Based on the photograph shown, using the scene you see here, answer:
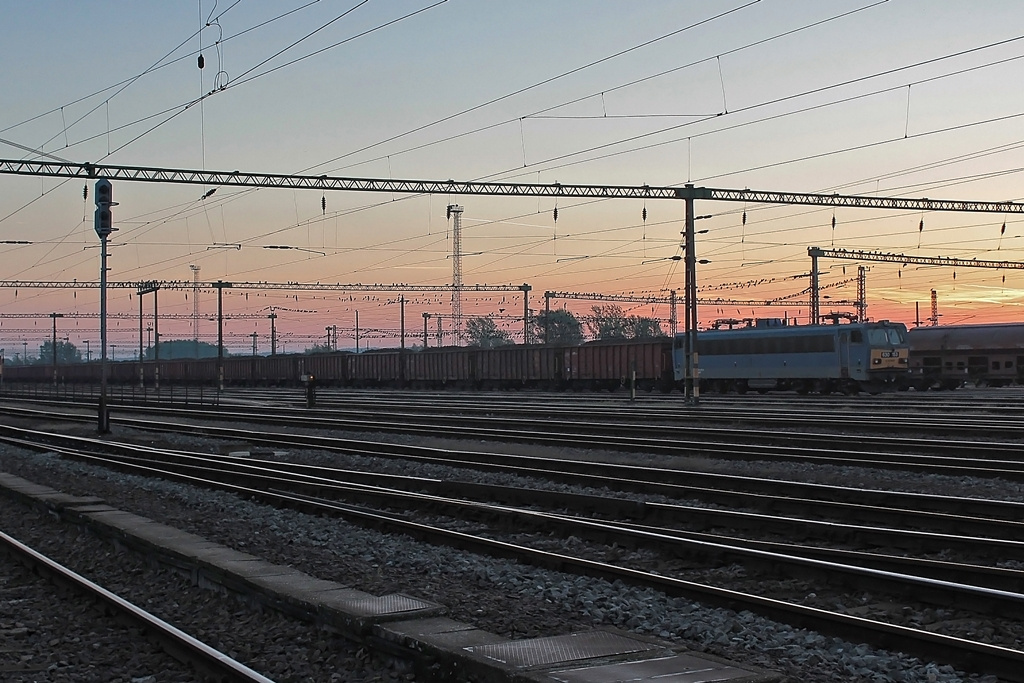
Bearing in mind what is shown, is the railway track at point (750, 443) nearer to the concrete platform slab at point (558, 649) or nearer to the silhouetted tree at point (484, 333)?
the concrete platform slab at point (558, 649)

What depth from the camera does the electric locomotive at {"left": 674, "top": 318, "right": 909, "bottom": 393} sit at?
43.5 metres

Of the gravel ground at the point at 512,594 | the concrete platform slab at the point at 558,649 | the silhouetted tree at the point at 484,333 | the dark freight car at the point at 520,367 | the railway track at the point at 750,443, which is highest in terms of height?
the silhouetted tree at the point at 484,333

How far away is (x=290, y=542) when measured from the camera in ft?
38.0

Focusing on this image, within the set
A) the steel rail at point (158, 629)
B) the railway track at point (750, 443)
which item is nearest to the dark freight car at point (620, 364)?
the railway track at point (750, 443)

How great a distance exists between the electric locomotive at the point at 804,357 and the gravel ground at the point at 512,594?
1153 inches

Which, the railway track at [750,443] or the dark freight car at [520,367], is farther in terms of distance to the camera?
the dark freight car at [520,367]

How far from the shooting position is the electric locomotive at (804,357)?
143ft

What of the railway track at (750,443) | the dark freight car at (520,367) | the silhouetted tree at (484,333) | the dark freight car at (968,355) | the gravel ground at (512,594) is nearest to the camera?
the gravel ground at (512,594)

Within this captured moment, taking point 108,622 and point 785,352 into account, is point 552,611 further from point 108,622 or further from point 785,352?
point 785,352

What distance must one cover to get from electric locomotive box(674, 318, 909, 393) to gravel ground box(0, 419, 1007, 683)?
29.3 m

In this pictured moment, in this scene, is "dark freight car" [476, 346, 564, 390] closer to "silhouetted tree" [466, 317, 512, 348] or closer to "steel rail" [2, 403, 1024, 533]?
"steel rail" [2, 403, 1024, 533]

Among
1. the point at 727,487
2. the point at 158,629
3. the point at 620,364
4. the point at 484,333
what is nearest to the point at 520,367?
the point at 620,364

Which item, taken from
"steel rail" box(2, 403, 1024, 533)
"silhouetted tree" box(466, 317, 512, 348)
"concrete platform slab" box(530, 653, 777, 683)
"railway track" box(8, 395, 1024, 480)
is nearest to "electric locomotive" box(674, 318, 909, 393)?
"railway track" box(8, 395, 1024, 480)

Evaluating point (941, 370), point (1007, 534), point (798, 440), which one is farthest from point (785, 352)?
point (1007, 534)
